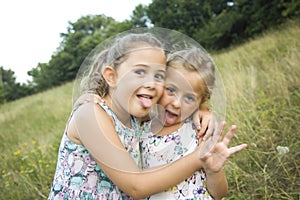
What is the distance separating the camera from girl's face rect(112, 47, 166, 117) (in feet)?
2.56

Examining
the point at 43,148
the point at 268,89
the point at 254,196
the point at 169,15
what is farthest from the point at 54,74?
the point at 254,196

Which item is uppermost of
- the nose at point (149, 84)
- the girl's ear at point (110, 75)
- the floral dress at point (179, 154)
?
the girl's ear at point (110, 75)

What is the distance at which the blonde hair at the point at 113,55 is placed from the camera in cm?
81

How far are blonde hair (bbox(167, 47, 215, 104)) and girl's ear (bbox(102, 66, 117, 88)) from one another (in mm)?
149

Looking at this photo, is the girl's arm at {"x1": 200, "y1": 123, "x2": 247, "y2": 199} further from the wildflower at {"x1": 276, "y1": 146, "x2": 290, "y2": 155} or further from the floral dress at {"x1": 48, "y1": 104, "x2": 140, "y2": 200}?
the wildflower at {"x1": 276, "y1": 146, "x2": 290, "y2": 155}

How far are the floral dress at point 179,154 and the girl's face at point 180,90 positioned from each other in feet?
0.37

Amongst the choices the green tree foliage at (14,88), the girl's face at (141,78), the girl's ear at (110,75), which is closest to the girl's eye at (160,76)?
the girl's face at (141,78)

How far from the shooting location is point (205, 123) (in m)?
0.94

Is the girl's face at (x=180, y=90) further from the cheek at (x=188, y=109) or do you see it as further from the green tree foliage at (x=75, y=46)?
the green tree foliage at (x=75, y=46)

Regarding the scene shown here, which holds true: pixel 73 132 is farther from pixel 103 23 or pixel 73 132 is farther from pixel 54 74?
pixel 54 74

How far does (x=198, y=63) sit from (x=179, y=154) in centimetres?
30

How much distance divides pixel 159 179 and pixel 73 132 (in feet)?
0.99

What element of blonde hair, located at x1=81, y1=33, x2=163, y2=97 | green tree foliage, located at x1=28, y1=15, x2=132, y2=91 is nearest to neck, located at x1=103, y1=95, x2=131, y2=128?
blonde hair, located at x1=81, y1=33, x2=163, y2=97

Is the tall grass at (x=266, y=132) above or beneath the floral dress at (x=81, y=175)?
beneath
